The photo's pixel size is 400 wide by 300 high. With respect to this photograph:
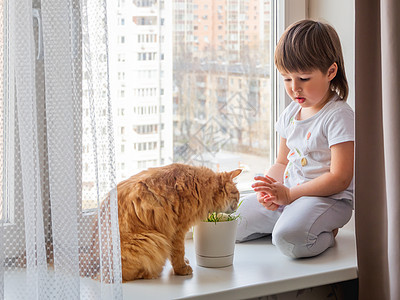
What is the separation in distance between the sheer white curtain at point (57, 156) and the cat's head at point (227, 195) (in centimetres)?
29

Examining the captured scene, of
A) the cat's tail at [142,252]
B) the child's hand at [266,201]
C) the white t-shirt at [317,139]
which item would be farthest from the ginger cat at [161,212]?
the white t-shirt at [317,139]

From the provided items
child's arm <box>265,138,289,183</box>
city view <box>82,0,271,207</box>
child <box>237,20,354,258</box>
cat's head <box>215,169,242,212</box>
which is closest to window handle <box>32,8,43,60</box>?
city view <box>82,0,271,207</box>

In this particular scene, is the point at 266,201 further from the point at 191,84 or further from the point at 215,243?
the point at 191,84

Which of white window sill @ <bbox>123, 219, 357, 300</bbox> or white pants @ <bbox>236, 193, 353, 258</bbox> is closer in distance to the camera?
white window sill @ <bbox>123, 219, 357, 300</bbox>

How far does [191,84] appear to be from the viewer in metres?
1.59

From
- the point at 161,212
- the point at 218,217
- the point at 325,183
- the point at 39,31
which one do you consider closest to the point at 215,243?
the point at 218,217

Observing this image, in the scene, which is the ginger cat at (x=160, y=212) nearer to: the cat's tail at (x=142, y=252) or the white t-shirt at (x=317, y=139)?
the cat's tail at (x=142, y=252)

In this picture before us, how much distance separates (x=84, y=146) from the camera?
3.58ft

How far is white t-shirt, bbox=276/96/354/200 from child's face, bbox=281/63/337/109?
0.04 metres

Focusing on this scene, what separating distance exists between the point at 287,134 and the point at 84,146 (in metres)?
0.69

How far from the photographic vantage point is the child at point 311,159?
1.41 meters

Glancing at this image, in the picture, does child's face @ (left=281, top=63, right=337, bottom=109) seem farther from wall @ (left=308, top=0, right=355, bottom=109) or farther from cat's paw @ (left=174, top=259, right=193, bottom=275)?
cat's paw @ (left=174, top=259, right=193, bottom=275)

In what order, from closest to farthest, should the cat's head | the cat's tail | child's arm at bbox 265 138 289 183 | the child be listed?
the cat's tail
the cat's head
the child
child's arm at bbox 265 138 289 183

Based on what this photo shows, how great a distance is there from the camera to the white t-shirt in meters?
1.44
